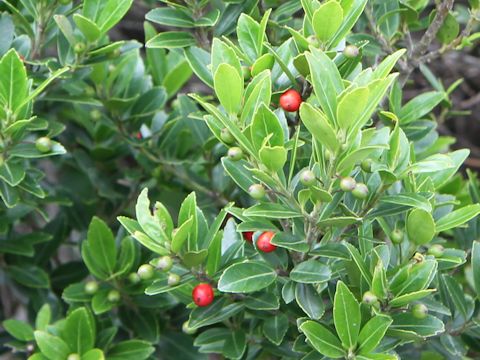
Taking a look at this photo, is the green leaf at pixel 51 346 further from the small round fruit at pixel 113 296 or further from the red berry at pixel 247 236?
the red berry at pixel 247 236

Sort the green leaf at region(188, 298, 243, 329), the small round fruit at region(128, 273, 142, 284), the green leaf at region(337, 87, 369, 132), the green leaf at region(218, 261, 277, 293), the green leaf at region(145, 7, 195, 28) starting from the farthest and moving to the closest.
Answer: the small round fruit at region(128, 273, 142, 284) → the green leaf at region(145, 7, 195, 28) → the green leaf at region(188, 298, 243, 329) → the green leaf at region(218, 261, 277, 293) → the green leaf at region(337, 87, 369, 132)

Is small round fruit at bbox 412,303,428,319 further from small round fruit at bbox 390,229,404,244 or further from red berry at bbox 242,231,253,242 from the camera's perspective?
red berry at bbox 242,231,253,242

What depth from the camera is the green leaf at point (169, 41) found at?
5.64 feet

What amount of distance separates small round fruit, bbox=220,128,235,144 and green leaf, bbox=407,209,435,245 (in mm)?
338

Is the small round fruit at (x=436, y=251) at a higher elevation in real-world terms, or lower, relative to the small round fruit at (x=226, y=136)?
lower

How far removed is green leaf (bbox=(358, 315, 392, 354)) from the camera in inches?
50.6

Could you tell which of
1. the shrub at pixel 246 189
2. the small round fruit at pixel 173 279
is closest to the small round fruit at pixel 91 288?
the shrub at pixel 246 189

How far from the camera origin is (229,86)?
129 cm

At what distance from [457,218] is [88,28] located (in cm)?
87

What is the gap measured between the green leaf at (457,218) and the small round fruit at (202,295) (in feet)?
1.42

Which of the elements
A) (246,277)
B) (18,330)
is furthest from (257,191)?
(18,330)

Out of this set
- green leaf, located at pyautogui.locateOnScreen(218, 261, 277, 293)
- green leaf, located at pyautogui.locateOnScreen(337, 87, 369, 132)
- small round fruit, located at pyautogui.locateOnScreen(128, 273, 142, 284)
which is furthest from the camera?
small round fruit, located at pyautogui.locateOnScreen(128, 273, 142, 284)

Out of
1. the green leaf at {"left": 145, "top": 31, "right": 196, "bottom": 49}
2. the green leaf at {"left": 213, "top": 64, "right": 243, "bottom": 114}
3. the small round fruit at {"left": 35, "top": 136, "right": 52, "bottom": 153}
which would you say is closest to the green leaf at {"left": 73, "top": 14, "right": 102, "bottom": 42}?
the green leaf at {"left": 145, "top": 31, "right": 196, "bottom": 49}

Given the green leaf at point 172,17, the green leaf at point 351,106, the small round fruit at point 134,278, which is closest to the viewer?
the green leaf at point 351,106
